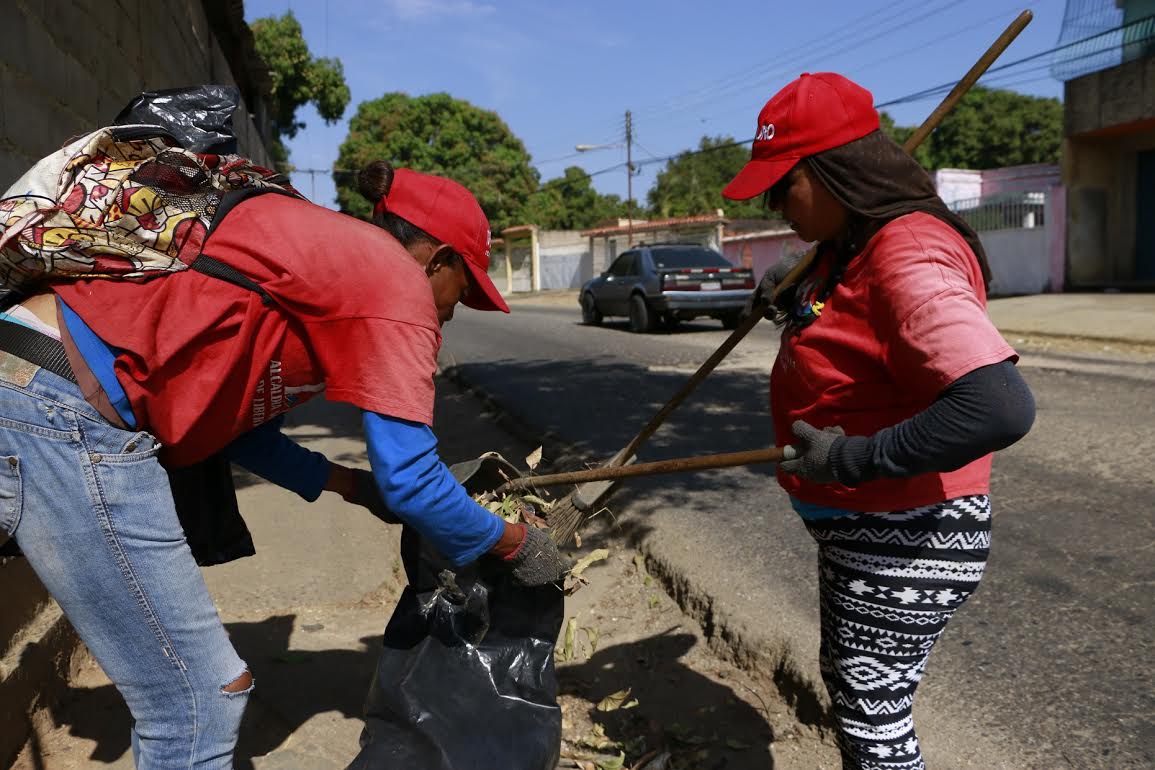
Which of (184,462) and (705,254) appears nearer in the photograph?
(184,462)

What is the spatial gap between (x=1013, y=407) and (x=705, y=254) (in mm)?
14885

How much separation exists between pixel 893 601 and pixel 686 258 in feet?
47.1

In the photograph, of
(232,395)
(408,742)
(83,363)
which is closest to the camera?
(83,363)

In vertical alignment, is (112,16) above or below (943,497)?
above

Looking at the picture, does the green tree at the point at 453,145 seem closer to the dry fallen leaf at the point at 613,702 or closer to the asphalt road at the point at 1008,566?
the asphalt road at the point at 1008,566

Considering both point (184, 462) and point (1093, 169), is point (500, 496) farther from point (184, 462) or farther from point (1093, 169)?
point (1093, 169)

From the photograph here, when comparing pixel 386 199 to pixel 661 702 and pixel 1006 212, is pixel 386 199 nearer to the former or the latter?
pixel 661 702

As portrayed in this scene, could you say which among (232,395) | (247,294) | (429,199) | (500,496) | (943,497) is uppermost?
(429,199)

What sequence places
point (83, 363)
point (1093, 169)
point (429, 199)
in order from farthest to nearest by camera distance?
point (1093, 169) < point (429, 199) < point (83, 363)

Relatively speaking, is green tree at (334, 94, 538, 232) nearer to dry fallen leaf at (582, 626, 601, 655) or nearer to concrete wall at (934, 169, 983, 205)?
concrete wall at (934, 169, 983, 205)

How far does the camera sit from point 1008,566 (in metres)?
3.94

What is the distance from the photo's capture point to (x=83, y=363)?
169cm

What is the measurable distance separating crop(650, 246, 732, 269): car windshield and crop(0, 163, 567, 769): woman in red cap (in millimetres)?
14140

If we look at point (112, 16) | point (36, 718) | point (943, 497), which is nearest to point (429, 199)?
point (943, 497)
